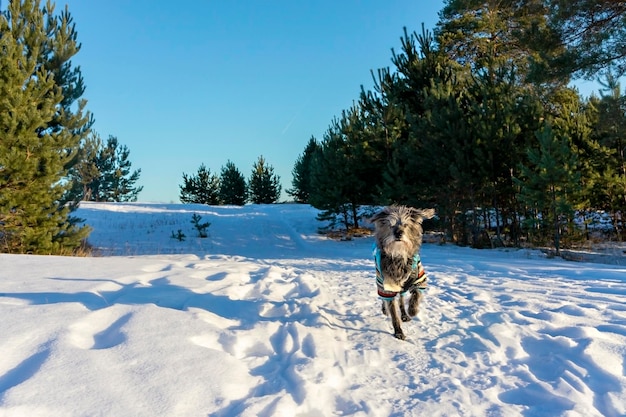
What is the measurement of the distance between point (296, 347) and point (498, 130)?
11574mm

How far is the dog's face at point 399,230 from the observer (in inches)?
167

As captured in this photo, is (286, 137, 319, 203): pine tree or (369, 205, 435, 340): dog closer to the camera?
(369, 205, 435, 340): dog

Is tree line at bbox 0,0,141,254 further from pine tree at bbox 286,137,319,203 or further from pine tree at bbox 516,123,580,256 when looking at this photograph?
pine tree at bbox 286,137,319,203

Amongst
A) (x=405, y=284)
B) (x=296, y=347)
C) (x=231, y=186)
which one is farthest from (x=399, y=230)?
(x=231, y=186)

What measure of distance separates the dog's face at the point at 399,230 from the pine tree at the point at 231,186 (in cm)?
4323

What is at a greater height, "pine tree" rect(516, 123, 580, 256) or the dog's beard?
"pine tree" rect(516, 123, 580, 256)

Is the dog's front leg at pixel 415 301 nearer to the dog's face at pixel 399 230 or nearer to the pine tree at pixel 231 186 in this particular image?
the dog's face at pixel 399 230

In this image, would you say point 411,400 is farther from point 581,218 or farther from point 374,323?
point 581,218

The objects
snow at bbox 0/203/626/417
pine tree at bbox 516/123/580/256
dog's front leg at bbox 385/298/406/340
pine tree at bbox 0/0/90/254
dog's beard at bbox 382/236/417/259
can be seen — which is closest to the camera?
snow at bbox 0/203/626/417

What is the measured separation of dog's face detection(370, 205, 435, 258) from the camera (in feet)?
13.9

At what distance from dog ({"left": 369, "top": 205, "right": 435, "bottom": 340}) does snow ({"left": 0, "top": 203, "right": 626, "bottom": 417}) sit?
382mm

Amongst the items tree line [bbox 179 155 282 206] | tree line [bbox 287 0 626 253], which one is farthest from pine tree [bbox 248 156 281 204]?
tree line [bbox 287 0 626 253]

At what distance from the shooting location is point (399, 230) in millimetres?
4211

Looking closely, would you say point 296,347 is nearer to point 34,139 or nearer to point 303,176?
point 34,139
